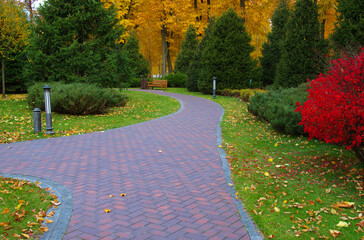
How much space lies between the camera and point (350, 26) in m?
13.5

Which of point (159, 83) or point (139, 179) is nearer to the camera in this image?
point (139, 179)

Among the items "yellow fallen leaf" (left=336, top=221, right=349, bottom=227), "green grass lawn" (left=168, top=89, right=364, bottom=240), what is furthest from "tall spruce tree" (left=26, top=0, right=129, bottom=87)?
"yellow fallen leaf" (left=336, top=221, right=349, bottom=227)

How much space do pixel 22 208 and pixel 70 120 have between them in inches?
326

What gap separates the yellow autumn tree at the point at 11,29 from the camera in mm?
19156

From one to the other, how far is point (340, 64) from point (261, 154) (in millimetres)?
2717

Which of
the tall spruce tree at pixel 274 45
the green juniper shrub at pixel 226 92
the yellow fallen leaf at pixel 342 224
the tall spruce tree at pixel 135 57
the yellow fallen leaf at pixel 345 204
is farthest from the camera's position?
the tall spruce tree at pixel 135 57

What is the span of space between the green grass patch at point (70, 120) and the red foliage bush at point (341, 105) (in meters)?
7.10

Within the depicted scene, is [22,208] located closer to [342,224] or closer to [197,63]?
[342,224]

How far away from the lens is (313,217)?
13.7ft

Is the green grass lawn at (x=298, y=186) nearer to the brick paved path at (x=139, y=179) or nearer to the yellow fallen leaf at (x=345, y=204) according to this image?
the yellow fallen leaf at (x=345, y=204)

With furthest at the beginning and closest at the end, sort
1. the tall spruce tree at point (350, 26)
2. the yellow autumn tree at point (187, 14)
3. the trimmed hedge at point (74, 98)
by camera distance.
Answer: the yellow autumn tree at point (187, 14) < the tall spruce tree at point (350, 26) < the trimmed hedge at point (74, 98)

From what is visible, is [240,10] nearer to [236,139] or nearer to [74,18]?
[74,18]

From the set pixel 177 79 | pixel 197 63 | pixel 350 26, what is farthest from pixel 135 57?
pixel 350 26

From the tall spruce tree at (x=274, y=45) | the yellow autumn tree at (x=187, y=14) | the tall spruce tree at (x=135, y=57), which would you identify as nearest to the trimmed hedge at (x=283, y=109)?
the yellow autumn tree at (x=187, y=14)
